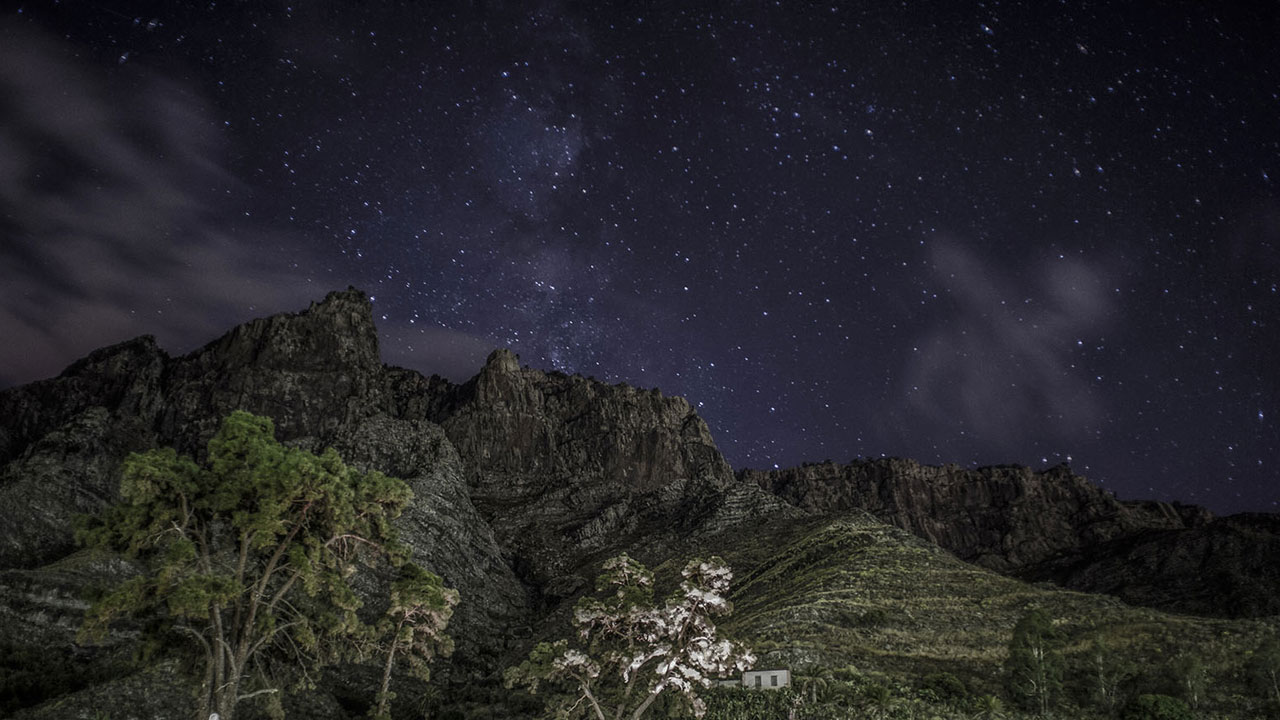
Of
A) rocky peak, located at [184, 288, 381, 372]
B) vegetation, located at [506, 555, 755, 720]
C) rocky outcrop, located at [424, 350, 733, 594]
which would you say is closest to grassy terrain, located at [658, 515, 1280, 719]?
vegetation, located at [506, 555, 755, 720]

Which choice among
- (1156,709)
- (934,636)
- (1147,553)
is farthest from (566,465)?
(1156,709)

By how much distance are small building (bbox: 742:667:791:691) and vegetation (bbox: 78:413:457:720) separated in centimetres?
2242

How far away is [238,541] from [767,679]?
98.4 ft

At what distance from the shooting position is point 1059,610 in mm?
57500

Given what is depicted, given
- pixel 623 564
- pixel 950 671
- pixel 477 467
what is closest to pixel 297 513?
pixel 623 564

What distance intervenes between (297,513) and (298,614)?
4.20 meters

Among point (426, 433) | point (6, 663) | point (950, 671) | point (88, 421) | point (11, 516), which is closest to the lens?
point (950, 671)

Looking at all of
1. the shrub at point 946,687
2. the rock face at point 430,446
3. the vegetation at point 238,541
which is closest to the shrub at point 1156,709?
the shrub at point 946,687

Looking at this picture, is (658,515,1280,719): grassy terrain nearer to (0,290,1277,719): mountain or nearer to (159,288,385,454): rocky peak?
(0,290,1277,719): mountain

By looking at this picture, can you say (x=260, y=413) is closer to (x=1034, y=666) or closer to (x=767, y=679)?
(x=767, y=679)

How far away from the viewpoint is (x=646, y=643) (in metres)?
25.7

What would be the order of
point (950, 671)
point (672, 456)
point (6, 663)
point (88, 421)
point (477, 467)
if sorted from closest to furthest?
point (950, 671) < point (6, 663) < point (88, 421) < point (477, 467) < point (672, 456)

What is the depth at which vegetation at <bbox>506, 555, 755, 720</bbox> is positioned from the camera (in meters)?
23.7

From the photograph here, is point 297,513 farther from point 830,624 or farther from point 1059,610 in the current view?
point 1059,610
